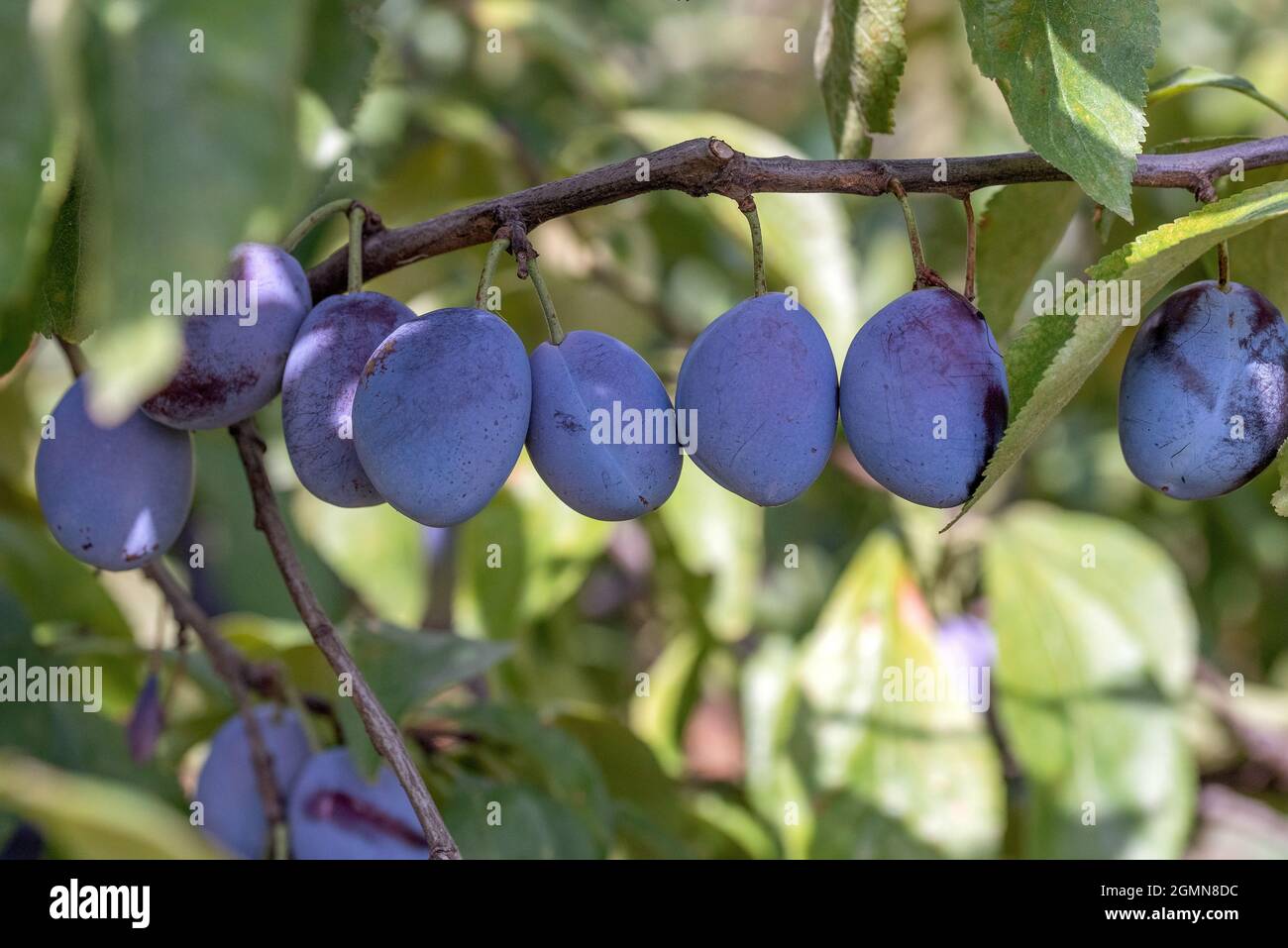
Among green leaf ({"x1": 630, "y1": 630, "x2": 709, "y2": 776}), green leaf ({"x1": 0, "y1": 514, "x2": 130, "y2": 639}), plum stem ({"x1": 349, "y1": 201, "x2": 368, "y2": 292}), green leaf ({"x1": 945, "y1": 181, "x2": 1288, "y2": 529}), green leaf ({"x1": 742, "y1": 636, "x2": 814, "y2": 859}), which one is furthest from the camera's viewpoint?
green leaf ({"x1": 630, "y1": 630, "x2": 709, "y2": 776})

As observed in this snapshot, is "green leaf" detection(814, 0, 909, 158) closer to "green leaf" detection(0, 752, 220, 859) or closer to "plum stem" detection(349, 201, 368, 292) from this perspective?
"plum stem" detection(349, 201, 368, 292)

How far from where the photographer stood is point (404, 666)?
36.6 inches

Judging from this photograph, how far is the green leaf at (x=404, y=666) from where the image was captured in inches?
33.7

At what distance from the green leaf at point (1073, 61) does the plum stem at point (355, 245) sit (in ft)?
1.17

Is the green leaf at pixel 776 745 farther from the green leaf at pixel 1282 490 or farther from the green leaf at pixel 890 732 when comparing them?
the green leaf at pixel 1282 490

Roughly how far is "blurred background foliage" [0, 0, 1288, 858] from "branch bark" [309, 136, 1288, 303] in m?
0.13

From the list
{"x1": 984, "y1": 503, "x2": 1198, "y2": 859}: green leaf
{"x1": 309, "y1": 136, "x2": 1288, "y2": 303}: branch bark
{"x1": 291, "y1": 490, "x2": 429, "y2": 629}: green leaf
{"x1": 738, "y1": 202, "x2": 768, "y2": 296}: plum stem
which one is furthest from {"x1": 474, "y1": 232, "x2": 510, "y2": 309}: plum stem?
{"x1": 984, "y1": 503, "x2": 1198, "y2": 859}: green leaf

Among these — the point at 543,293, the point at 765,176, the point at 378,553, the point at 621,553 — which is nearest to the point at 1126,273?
the point at 765,176

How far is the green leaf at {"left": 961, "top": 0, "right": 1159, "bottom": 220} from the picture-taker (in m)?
0.59

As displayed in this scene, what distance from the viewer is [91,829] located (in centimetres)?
31

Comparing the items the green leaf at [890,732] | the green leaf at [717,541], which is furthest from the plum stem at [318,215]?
the green leaf at [890,732]

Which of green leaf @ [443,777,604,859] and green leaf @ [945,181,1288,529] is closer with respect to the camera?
green leaf @ [945,181,1288,529]
